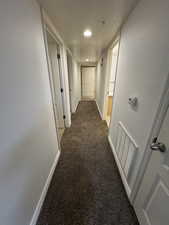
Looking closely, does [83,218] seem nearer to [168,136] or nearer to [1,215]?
[1,215]

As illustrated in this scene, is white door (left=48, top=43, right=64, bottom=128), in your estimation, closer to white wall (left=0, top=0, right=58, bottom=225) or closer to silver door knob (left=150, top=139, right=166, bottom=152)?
white wall (left=0, top=0, right=58, bottom=225)

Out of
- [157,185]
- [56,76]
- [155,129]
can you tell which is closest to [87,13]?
[56,76]

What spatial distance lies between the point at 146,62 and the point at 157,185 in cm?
108

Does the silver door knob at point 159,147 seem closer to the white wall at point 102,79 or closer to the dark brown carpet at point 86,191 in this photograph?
the dark brown carpet at point 86,191

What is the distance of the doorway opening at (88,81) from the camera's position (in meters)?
6.18

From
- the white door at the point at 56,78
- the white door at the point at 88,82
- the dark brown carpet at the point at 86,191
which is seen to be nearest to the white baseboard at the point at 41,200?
the dark brown carpet at the point at 86,191

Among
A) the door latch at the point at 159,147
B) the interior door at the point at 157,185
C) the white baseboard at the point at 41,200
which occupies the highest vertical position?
the door latch at the point at 159,147

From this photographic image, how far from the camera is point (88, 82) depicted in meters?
6.43

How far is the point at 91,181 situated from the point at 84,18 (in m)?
2.35

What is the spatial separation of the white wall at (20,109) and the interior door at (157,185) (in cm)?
107

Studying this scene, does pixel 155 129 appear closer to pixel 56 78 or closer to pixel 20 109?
pixel 20 109

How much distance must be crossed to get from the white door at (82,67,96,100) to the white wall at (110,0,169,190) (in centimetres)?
512

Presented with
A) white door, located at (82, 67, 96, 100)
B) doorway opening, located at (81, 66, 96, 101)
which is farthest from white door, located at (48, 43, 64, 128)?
white door, located at (82, 67, 96, 100)

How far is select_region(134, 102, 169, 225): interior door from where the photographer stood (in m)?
0.69
